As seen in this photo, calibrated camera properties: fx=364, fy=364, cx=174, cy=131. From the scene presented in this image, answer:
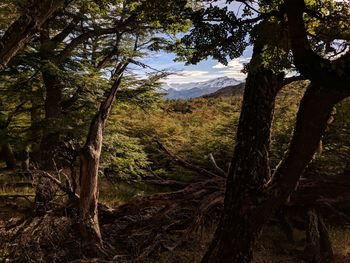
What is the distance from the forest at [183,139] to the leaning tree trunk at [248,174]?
0.02m

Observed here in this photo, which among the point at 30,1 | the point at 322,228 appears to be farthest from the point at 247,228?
the point at 30,1

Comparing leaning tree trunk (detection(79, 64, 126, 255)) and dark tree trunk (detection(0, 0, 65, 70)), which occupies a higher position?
dark tree trunk (detection(0, 0, 65, 70))

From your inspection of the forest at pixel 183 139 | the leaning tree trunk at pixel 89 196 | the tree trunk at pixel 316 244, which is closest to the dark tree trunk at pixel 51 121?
the forest at pixel 183 139

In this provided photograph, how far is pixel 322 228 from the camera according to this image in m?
8.52

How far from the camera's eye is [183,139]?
1419 cm

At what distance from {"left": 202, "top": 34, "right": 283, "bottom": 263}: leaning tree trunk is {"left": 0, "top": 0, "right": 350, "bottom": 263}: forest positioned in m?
0.02

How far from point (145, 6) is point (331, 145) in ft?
24.9

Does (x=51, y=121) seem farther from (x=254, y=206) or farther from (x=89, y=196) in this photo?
(x=254, y=206)

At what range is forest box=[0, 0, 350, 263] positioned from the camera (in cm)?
398

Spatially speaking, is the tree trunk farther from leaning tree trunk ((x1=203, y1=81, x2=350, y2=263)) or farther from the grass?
leaning tree trunk ((x1=203, y1=81, x2=350, y2=263))

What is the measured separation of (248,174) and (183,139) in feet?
30.1

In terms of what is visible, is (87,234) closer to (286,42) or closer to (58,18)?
(286,42)

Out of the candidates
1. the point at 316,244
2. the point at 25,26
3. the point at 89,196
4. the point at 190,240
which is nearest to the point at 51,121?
the point at 89,196

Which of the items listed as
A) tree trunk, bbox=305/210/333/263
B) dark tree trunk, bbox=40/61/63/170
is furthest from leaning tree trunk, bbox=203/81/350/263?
dark tree trunk, bbox=40/61/63/170
